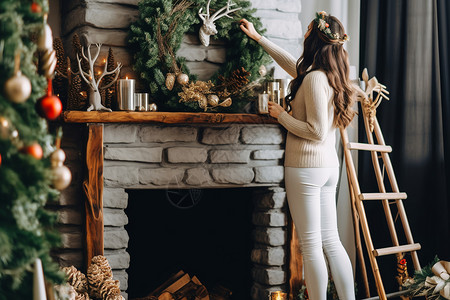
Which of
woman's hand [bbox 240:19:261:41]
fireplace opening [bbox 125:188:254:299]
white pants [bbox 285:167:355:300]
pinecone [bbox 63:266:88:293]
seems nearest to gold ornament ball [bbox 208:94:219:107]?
woman's hand [bbox 240:19:261:41]

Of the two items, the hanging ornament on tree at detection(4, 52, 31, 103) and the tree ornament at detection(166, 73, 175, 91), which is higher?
the tree ornament at detection(166, 73, 175, 91)

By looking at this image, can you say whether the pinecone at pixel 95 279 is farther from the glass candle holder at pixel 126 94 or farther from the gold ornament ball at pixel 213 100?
the gold ornament ball at pixel 213 100

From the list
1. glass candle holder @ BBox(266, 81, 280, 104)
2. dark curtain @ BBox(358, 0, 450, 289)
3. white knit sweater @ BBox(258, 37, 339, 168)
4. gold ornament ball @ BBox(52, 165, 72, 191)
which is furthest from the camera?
dark curtain @ BBox(358, 0, 450, 289)

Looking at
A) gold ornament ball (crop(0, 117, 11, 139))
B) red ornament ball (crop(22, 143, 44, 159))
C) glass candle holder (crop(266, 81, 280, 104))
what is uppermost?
glass candle holder (crop(266, 81, 280, 104))

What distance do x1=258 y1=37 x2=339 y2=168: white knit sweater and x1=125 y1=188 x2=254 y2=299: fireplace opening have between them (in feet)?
2.75

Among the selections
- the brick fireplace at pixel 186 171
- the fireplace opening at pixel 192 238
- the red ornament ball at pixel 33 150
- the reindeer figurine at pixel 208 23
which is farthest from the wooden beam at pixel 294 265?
the red ornament ball at pixel 33 150

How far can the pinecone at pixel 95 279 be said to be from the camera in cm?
236

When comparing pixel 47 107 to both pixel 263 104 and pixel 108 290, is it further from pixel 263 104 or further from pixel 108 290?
pixel 263 104

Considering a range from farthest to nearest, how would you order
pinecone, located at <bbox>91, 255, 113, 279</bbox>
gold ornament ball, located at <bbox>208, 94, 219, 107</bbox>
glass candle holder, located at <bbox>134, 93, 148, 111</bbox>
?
gold ornament ball, located at <bbox>208, 94, 219, 107</bbox> < glass candle holder, located at <bbox>134, 93, 148, 111</bbox> < pinecone, located at <bbox>91, 255, 113, 279</bbox>

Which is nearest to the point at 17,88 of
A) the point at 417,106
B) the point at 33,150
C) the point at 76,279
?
the point at 33,150

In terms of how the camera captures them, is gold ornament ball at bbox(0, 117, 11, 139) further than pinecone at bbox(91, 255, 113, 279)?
No

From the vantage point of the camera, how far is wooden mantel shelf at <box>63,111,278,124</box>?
7.75 feet

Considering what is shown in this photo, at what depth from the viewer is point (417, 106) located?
10.3 feet

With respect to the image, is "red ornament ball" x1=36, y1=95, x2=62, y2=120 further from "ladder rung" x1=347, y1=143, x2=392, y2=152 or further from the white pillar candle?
"ladder rung" x1=347, y1=143, x2=392, y2=152
